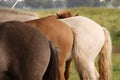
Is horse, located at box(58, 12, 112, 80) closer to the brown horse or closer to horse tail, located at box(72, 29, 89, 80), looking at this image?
horse tail, located at box(72, 29, 89, 80)

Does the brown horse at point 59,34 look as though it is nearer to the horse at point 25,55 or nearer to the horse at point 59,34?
the horse at point 59,34

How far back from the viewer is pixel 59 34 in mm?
6781

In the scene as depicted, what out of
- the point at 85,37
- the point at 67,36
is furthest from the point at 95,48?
the point at 67,36

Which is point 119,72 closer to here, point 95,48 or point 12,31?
point 95,48

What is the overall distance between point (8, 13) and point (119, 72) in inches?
168

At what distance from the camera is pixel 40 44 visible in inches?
181

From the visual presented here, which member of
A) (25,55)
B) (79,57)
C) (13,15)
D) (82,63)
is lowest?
(82,63)

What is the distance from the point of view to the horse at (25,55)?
4.46 metres

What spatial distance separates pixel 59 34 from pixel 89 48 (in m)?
0.90

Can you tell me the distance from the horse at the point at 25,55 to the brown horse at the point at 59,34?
189 cm

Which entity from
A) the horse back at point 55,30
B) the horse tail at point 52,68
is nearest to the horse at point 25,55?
the horse tail at point 52,68

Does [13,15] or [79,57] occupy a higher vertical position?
[13,15]

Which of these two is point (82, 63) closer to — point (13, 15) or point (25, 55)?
point (13, 15)

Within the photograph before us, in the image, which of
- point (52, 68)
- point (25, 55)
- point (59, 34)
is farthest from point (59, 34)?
point (25, 55)
